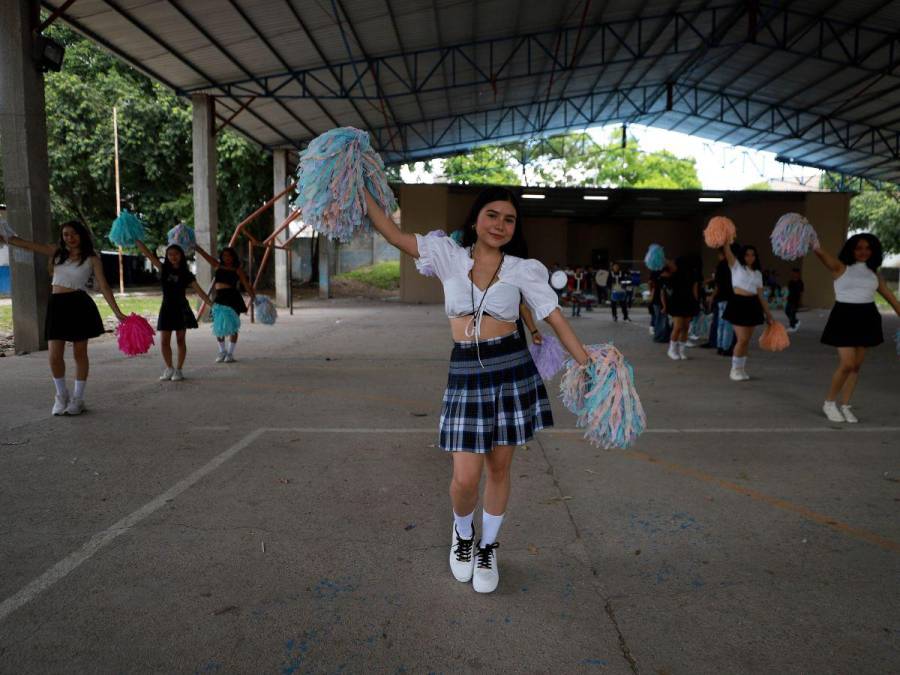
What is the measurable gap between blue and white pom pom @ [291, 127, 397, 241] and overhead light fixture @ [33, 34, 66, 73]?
30.2 ft

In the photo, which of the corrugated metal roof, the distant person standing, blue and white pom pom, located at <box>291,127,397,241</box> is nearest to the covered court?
blue and white pom pom, located at <box>291,127,397,241</box>

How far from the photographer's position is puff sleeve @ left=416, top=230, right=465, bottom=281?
2.73m

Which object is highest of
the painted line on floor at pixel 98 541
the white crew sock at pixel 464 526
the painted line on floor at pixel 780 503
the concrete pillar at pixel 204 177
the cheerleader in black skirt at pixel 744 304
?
the concrete pillar at pixel 204 177

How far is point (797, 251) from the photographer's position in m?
5.55

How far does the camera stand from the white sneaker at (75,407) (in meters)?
5.72

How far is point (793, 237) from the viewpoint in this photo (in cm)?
552

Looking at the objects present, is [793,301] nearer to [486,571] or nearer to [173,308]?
[173,308]

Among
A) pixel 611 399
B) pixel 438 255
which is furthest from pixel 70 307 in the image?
pixel 611 399

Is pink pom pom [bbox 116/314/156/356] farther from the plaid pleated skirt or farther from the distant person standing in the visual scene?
the distant person standing

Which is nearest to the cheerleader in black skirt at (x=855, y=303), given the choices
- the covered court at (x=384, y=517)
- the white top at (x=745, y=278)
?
the covered court at (x=384, y=517)

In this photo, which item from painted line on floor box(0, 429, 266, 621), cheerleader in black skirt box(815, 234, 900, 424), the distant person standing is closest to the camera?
painted line on floor box(0, 429, 266, 621)

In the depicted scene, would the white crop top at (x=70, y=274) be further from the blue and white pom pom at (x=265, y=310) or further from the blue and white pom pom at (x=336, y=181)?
the blue and white pom pom at (x=265, y=310)

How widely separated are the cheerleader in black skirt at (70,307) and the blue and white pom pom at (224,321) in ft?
9.33

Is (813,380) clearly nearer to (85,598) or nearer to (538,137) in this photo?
(85,598)
